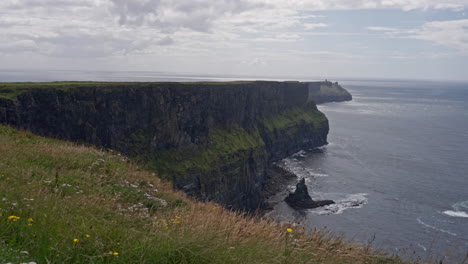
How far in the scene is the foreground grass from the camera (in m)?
6.39

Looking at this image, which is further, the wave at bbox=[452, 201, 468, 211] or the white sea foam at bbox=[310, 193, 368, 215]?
the wave at bbox=[452, 201, 468, 211]

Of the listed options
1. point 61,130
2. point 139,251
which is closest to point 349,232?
point 61,130

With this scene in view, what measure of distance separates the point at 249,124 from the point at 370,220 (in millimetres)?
43154

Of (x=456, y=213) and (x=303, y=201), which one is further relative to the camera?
(x=303, y=201)

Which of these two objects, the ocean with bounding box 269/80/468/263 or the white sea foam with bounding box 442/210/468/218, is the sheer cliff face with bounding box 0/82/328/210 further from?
the white sea foam with bounding box 442/210/468/218

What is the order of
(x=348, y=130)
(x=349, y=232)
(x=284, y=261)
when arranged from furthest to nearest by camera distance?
(x=348, y=130), (x=349, y=232), (x=284, y=261)

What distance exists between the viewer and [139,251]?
21.5ft

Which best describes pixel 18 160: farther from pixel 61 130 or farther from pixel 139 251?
pixel 61 130

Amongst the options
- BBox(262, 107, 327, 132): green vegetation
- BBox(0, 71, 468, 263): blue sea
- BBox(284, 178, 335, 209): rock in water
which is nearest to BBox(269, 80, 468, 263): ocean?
BBox(0, 71, 468, 263): blue sea

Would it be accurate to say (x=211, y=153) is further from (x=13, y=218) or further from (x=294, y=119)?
(x=13, y=218)

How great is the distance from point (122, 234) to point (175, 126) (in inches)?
2307

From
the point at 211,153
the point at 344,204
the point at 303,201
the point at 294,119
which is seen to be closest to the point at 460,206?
the point at 344,204

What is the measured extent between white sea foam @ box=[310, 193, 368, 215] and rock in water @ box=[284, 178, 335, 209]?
117cm

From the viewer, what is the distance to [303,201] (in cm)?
6525
